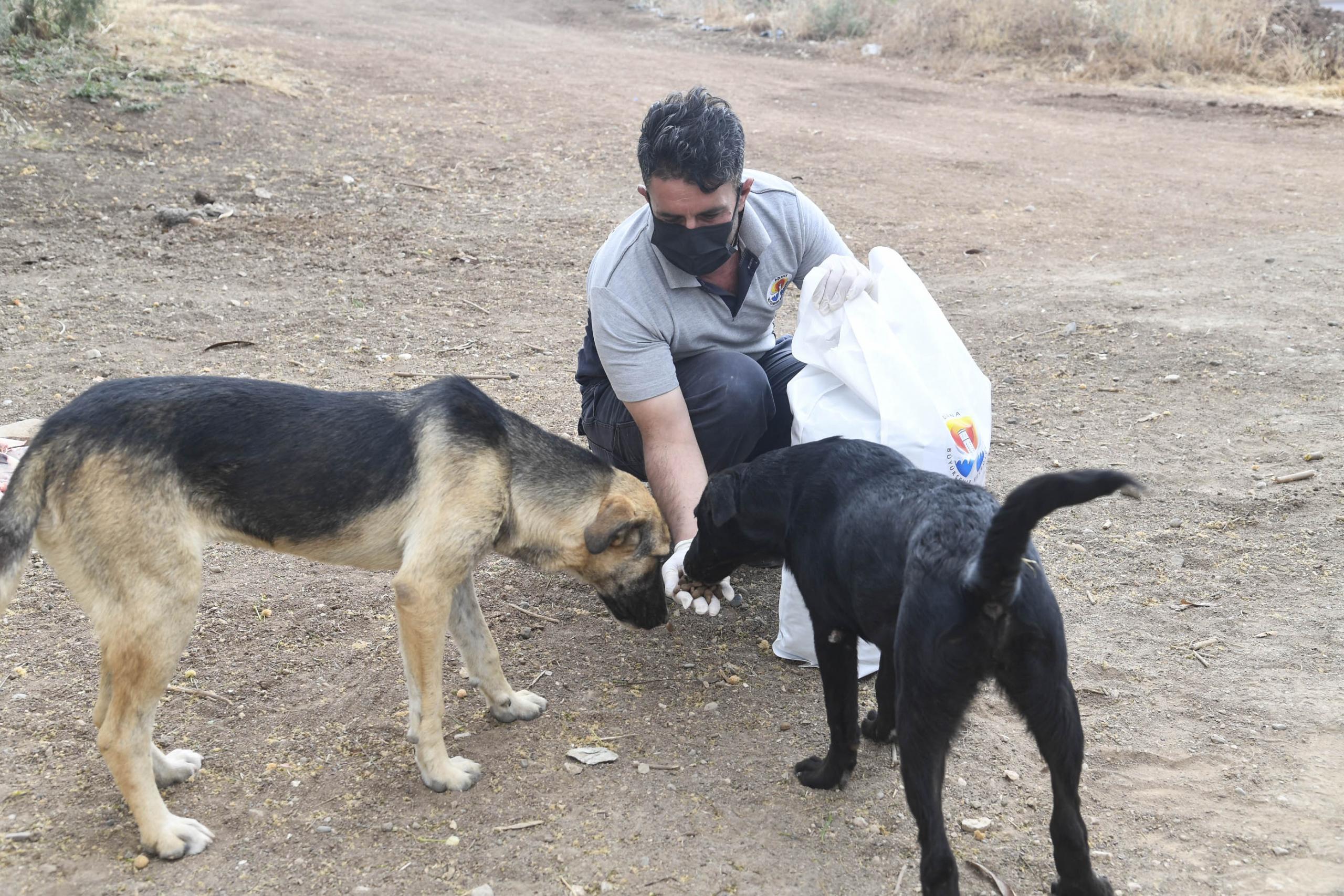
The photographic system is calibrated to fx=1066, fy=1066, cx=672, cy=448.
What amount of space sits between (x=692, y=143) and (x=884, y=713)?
6.48ft

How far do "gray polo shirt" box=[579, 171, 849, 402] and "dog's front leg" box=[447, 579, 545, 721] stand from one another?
100cm

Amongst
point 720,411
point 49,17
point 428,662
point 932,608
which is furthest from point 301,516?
point 49,17

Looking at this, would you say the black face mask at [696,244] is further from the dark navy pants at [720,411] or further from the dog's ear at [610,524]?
the dog's ear at [610,524]

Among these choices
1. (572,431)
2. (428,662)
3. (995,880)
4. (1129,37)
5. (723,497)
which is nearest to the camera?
(995,880)

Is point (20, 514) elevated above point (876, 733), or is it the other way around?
point (20, 514)

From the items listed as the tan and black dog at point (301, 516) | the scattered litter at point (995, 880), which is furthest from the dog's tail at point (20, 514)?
the scattered litter at point (995, 880)

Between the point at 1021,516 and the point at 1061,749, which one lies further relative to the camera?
the point at 1061,749

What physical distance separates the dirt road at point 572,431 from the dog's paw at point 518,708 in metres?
0.05

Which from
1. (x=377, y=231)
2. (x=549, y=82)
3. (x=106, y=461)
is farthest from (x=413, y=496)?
(x=549, y=82)

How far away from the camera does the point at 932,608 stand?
2467mm

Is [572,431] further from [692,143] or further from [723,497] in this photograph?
[723,497]

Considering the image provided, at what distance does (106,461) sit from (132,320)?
4354 millimetres

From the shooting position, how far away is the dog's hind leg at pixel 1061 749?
2455mm

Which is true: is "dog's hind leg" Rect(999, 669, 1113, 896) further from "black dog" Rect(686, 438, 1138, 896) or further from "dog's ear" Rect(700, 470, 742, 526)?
"dog's ear" Rect(700, 470, 742, 526)
